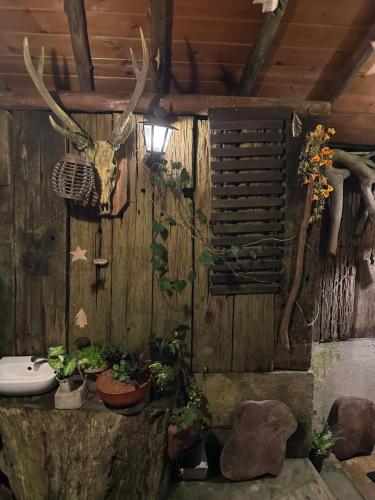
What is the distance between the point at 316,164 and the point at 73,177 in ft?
6.50

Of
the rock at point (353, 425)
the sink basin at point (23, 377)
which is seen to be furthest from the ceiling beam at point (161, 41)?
the rock at point (353, 425)

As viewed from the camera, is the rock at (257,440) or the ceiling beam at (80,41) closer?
the ceiling beam at (80,41)

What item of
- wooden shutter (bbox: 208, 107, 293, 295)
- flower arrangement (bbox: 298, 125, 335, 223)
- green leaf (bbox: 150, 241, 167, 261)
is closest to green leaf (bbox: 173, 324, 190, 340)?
wooden shutter (bbox: 208, 107, 293, 295)

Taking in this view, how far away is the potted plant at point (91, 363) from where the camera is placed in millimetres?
2455

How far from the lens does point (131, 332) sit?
109 inches

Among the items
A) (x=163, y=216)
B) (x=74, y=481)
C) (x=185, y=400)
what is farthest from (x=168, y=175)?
(x=74, y=481)

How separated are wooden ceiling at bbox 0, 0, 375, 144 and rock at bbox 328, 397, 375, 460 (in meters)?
3.15

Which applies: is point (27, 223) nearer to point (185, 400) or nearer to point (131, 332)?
point (131, 332)

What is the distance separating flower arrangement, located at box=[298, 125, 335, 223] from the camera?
251 cm

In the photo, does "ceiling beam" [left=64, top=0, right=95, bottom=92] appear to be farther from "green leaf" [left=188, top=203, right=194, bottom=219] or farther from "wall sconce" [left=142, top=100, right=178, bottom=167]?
"green leaf" [left=188, top=203, right=194, bottom=219]

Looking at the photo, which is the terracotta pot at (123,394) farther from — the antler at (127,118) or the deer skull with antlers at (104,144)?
the antler at (127,118)

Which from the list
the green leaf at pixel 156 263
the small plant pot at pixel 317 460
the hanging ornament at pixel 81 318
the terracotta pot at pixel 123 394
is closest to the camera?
the terracotta pot at pixel 123 394

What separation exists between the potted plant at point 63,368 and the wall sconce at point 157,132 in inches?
69.4

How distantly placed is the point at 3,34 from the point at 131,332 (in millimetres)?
2571
